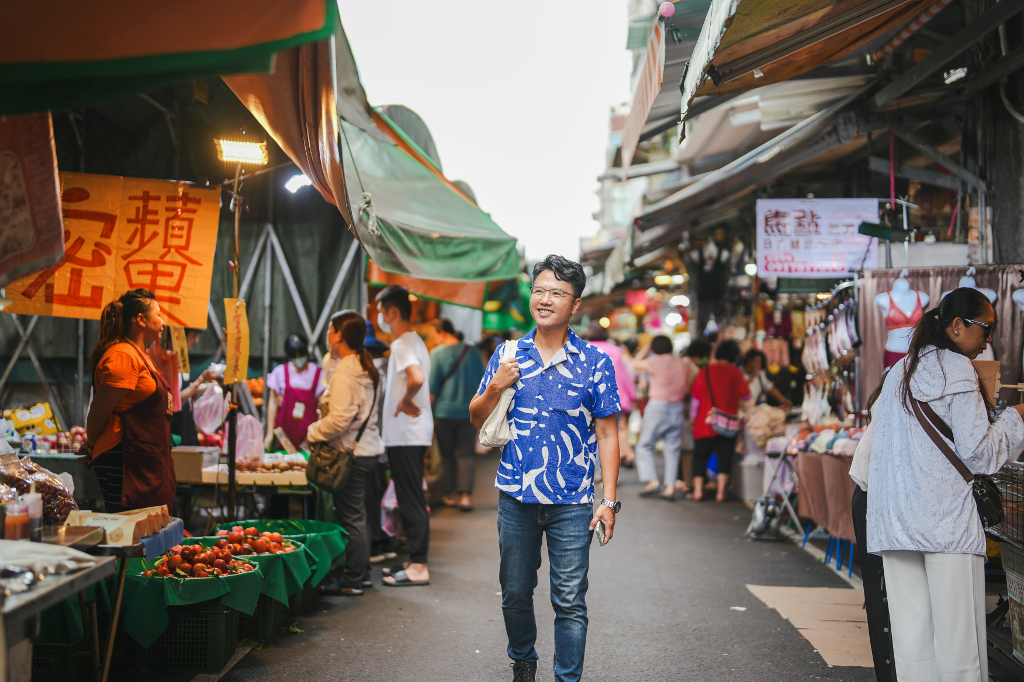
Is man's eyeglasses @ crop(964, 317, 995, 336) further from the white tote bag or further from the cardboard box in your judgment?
the cardboard box

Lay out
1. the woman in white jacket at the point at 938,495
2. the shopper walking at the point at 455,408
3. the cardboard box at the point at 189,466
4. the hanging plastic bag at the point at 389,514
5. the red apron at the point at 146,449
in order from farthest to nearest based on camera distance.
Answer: the shopper walking at the point at 455,408 < the hanging plastic bag at the point at 389,514 < the cardboard box at the point at 189,466 < the red apron at the point at 146,449 < the woman in white jacket at the point at 938,495

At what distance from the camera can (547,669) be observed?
4648mm

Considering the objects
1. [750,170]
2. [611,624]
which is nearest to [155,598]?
[611,624]

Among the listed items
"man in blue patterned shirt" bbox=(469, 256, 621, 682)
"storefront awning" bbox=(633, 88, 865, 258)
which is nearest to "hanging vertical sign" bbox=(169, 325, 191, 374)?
"man in blue patterned shirt" bbox=(469, 256, 621, 682)

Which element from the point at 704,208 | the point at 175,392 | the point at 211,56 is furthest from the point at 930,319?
the point at 704,208

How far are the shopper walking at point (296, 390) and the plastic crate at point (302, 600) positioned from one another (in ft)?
9.17

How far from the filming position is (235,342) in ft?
20.1

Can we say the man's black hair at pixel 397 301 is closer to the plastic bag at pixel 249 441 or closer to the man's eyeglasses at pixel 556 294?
the plastic bag at pixel 249 441

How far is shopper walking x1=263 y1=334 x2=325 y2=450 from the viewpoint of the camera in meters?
8.42

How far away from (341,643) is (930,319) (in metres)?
3.91

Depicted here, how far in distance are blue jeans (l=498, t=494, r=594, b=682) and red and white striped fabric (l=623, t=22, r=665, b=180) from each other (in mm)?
2912

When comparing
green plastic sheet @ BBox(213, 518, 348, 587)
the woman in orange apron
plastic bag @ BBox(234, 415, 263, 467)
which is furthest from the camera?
plastic bag @ BBox(234, 415, 263, 467)

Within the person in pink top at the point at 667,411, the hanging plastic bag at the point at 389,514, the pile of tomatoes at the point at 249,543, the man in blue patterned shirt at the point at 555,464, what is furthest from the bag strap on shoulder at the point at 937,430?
the person in pink top at the point at 667,411

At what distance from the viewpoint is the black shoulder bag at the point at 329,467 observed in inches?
232
